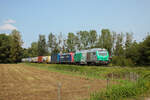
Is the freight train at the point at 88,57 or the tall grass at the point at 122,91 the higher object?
the freight train at the point at 88,57

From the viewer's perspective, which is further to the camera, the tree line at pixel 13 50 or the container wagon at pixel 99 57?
the tree line at pixel 13 50

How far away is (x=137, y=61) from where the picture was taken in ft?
102

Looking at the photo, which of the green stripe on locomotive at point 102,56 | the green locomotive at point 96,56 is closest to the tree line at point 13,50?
the green locomotive at point 96,56

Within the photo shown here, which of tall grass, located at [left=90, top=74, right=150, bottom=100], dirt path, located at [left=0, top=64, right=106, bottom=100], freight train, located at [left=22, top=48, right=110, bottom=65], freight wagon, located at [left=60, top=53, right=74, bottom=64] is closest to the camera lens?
tall grass, located at [left=90, top=74, right=150, bottom=100]

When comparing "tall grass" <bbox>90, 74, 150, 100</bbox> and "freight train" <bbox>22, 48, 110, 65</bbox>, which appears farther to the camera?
"freight train" <bbox>22, 48, 110, 65</bbox>

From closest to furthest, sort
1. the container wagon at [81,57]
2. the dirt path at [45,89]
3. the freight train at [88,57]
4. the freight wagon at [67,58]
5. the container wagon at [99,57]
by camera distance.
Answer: the dirt path at [45,89] → the container wagon at [99,57] → the freight train at [88,57] → the container wagon at [81,57] → the freight wagon at [67,58]

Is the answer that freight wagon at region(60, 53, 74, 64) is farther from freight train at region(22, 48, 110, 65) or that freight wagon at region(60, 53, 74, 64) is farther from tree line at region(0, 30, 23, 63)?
tree line at region(0, 30, 23, 63)

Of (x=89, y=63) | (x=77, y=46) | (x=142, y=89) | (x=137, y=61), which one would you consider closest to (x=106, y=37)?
(x=77, y=46)

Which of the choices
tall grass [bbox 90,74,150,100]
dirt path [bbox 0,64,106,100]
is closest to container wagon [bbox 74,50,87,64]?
dirt path [bbox 0,64,106,100]

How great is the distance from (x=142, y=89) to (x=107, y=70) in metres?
12.9

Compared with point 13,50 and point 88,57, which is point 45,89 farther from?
point 13,50

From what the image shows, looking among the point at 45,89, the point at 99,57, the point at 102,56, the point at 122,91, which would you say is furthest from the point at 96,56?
the point at 122,91

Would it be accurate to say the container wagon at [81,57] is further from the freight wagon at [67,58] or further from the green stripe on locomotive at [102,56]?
the green stripe on locomotive at [102,56]

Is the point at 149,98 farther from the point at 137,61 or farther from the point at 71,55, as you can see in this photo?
the point at 71,55
